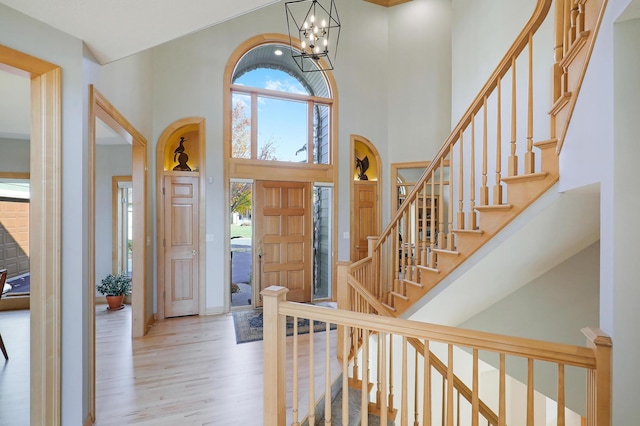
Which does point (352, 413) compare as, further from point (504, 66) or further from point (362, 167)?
point (362, 167)

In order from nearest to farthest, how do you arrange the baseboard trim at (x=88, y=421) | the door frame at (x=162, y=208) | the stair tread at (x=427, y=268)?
the baseboard trim at (x=88, y=421), the stair tread at (x=427, y=268), the door frame at (x=162, y=208)

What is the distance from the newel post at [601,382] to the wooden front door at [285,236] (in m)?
3.96

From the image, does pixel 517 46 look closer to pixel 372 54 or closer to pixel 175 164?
pixel 372 54

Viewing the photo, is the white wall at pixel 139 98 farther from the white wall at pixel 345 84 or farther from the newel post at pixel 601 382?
the newel post at pixel 601 382

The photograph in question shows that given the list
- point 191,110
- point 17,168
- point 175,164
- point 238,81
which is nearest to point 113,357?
point 175,164

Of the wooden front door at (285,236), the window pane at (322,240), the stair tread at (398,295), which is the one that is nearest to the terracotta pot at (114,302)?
the wooden front door at (285,236)

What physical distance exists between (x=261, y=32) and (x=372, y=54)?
79.9 inches

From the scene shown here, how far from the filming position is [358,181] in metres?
5.38

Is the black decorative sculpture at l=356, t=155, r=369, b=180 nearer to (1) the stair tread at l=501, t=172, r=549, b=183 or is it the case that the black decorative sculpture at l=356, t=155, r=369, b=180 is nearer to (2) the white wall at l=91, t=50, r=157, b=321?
(2) the white wall at l=91, t=50, r=157, b=321

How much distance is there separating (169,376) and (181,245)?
200 centimetres

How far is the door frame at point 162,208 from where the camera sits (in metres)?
4.11

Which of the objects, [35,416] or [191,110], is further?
[191,110]

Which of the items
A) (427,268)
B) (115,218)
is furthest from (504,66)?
(115,218)

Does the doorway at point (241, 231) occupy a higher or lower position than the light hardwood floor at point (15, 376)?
higher
